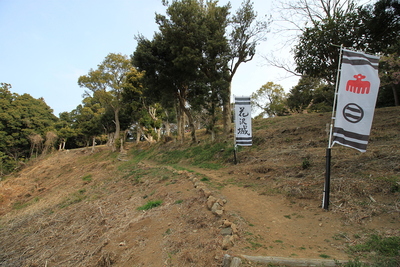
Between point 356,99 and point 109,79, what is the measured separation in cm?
2661

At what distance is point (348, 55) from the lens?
4.49 meters

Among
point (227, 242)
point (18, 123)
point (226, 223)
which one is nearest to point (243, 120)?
point (226, 223)

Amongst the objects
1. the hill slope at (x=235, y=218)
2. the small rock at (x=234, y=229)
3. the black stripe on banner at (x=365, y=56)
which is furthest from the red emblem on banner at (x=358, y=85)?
the small rock at (x=234, y=229)

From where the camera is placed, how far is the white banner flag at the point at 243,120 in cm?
1014

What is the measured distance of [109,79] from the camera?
26.5m

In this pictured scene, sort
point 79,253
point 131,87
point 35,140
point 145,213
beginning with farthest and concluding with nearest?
point 35,140, point 131,87, point 145,213, point 79,253

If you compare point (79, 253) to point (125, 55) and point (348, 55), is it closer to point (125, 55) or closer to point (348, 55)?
point (348, 55)

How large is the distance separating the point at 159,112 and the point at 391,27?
73.7ft

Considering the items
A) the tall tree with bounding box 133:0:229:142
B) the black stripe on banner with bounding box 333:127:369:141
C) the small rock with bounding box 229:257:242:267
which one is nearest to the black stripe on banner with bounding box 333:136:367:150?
the black stripe on banner with bounding box 333:127:369:141

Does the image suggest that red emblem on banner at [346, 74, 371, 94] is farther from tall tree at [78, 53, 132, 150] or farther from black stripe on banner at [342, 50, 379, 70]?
tall tree at [78, 53, 132, 150]

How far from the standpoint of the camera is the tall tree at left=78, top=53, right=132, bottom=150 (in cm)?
2619

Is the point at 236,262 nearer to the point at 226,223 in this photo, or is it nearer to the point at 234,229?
the point at 234,229

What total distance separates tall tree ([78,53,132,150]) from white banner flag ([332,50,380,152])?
24605 mm

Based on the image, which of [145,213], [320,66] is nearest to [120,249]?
[145,213]
